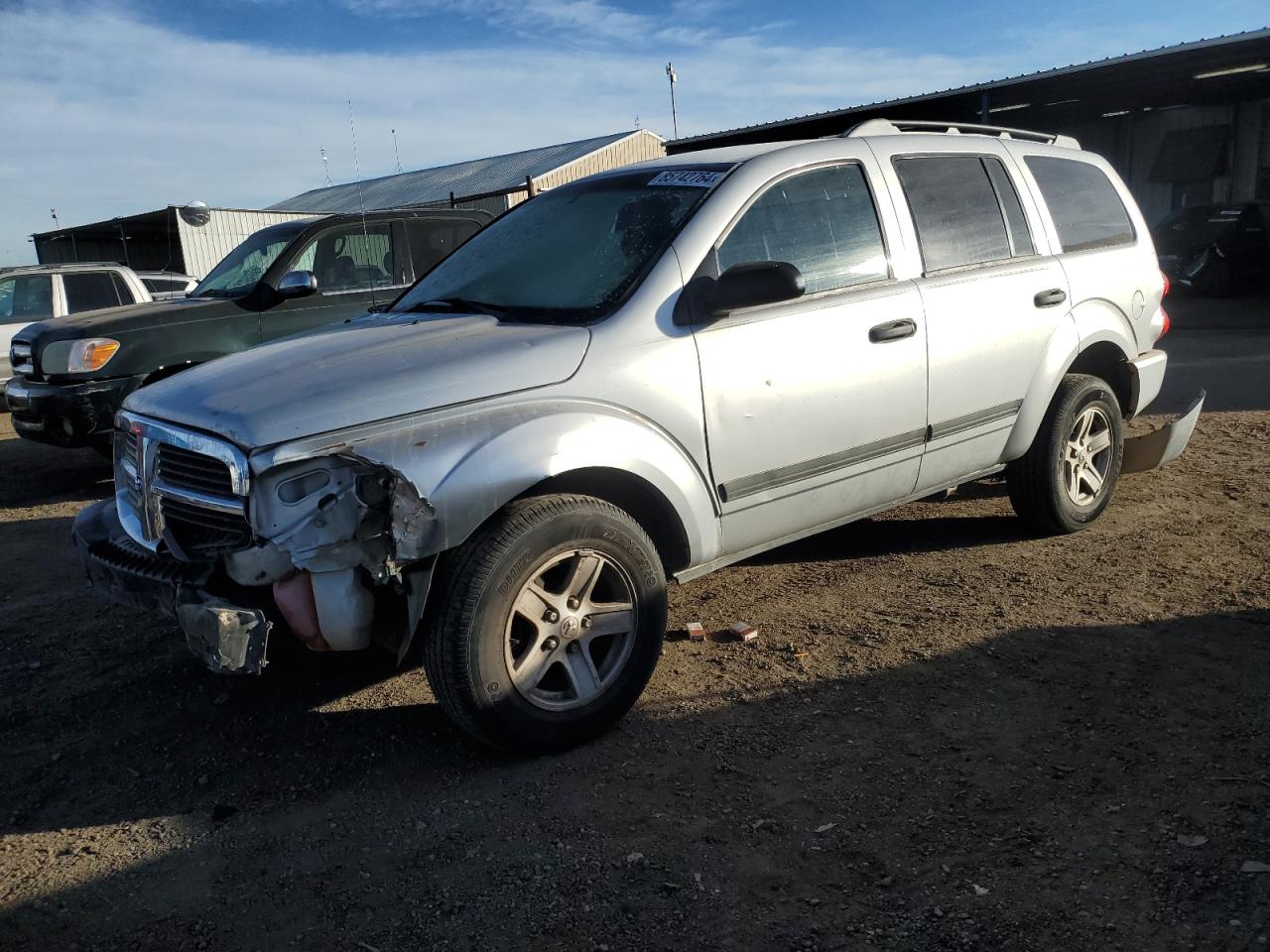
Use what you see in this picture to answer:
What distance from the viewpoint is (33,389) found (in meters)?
7.24

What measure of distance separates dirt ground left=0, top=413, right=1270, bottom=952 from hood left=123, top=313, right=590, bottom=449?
1.18 m

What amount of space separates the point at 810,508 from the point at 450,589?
1600 millimetres

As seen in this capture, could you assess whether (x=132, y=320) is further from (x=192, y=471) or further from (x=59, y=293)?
(x=59, y=293)

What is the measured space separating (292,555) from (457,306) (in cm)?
146

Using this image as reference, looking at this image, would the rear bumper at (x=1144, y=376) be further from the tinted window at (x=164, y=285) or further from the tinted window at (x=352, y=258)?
the tinted window at (x=164, y=285)

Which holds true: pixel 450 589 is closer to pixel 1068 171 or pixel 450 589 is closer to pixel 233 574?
pixel 233 574

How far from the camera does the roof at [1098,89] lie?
16.5 meters

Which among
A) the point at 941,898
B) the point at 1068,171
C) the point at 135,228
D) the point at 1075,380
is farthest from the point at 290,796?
the point at 135,228

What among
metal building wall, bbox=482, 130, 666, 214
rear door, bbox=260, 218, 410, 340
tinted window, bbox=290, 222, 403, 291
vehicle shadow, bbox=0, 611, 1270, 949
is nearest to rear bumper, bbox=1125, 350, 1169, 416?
vehicle shadow, bbox=0, 611, 1270, 949

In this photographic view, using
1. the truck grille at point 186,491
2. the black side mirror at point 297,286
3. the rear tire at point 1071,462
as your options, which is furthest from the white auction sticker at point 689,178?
the black side mirror at point 297,286

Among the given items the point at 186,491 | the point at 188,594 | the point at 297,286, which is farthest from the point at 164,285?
the point at 188,594

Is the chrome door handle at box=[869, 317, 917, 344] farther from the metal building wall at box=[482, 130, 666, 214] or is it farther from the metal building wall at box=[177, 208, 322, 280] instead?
the metal building wall at box=[482, 130, 666, 214]

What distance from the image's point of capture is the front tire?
3064 millimetres

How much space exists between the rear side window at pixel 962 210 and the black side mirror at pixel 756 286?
3.49ft
